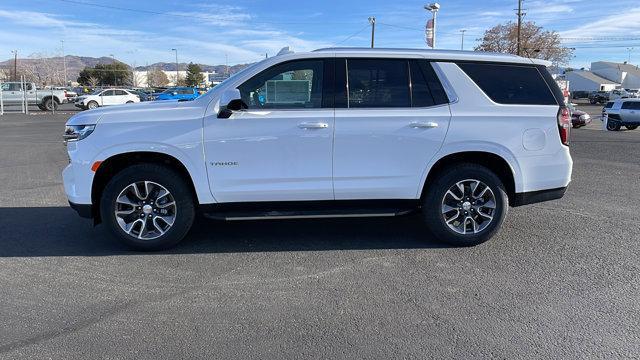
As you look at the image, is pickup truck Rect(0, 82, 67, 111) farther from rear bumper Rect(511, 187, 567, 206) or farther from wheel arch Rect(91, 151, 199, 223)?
rear bumper Rect(511, 187, 567, 206)

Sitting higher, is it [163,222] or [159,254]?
[163,222]

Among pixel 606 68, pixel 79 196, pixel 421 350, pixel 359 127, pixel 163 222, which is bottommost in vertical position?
pixel 421 350

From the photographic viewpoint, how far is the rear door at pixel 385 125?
476cm

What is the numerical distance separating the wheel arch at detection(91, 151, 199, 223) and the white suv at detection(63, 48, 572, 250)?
0.01m

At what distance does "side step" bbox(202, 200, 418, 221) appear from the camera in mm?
4797

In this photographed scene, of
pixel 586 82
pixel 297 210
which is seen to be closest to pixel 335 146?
pixel 297 210

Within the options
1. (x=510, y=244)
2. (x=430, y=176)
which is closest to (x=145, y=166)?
(x=430, y=176)

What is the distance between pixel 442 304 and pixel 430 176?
1650mm

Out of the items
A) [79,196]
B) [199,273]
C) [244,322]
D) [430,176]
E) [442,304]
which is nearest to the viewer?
[244,322]

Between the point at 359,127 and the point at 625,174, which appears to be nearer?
the point at 359,127

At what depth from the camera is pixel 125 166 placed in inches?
191

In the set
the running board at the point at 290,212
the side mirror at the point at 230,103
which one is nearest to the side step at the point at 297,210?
the running board at the point at 290,212

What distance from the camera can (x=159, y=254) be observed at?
191 inches

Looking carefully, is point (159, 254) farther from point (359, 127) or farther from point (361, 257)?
point (359, 127)
